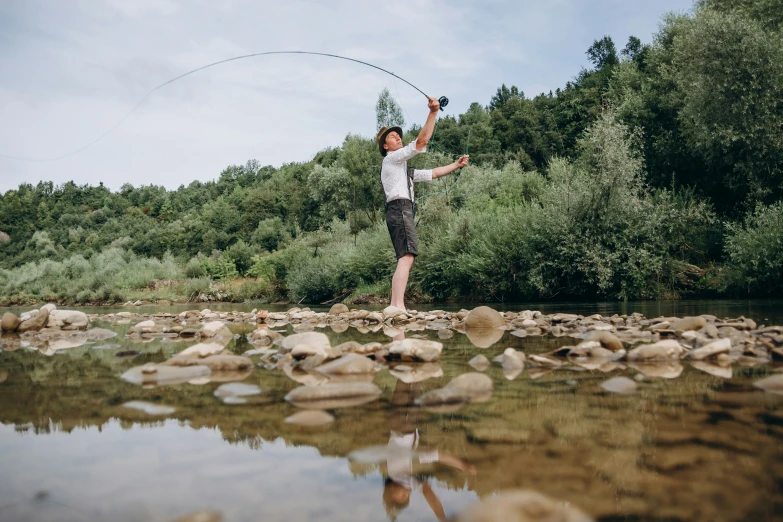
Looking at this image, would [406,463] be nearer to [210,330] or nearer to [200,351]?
[200,351]

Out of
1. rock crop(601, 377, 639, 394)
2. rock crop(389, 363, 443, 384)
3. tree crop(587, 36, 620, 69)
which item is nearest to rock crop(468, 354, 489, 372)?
rock crop(389, 363, 443, 384)

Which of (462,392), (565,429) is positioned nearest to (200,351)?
(462,392)

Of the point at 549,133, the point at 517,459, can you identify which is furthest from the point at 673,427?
the point at 549,133

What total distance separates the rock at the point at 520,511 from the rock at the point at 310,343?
2226 millimetres

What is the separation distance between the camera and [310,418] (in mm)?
1868

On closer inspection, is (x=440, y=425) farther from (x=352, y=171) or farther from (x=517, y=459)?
(x=352, y=171)

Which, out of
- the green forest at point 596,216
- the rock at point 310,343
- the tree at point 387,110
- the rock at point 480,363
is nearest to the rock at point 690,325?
the rock at point 480,363

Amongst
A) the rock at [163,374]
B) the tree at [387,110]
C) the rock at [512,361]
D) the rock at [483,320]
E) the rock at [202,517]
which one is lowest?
the rock at [483,320]

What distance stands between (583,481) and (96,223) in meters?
54.8

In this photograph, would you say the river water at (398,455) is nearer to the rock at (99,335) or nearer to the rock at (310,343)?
the rock at (310,343)

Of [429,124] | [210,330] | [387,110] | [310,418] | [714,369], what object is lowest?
[210,330]

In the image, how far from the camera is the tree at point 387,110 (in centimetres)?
3712

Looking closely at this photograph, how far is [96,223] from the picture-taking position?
159 feet

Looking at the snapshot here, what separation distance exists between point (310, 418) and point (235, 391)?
621 mm
